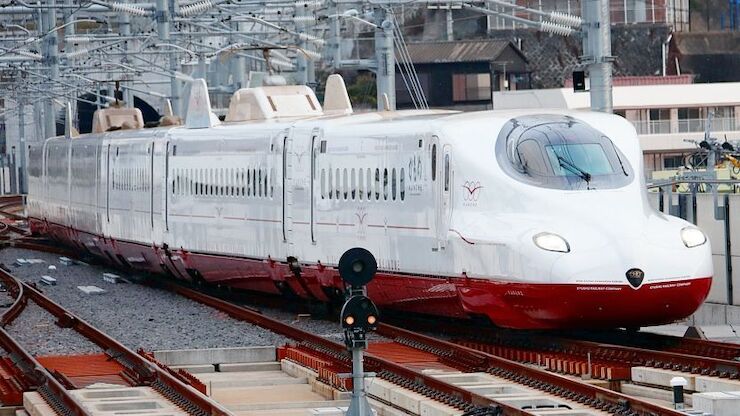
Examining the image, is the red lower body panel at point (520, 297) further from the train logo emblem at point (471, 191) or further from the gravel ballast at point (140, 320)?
the gravel ballast at point (140, 320)

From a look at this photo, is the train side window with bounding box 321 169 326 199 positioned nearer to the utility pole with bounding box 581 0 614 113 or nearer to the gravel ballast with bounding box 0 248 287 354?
the gravel ballast with bounding box 0 248 287 354

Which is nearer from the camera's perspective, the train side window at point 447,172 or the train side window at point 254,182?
the train side window at point 447,172

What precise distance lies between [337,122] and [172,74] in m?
25.9

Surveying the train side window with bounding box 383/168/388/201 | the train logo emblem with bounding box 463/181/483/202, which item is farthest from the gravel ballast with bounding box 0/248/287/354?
the train logo emblem with bounding box 463/181/483/202

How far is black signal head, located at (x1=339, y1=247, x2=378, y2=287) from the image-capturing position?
13125mm

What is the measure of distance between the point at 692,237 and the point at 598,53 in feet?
20.4

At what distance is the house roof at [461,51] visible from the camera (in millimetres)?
94688

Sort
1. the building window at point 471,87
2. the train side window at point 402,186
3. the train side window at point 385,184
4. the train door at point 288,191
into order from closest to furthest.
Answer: the train side window at point 402,186
the train side window at point 385,184
the train door at point 288,191
the building window at point 471,87

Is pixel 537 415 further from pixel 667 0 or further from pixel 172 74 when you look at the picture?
pixel 667 0

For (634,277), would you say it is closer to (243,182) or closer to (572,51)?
(243,182)

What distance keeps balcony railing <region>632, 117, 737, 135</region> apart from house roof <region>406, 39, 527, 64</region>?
13.4 meters

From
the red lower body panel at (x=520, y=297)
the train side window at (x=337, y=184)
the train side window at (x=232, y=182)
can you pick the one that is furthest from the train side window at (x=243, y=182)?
the train side window at (x=337, y=184)

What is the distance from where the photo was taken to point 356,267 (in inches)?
518

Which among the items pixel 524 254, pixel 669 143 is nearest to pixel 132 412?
pixel 524 254
